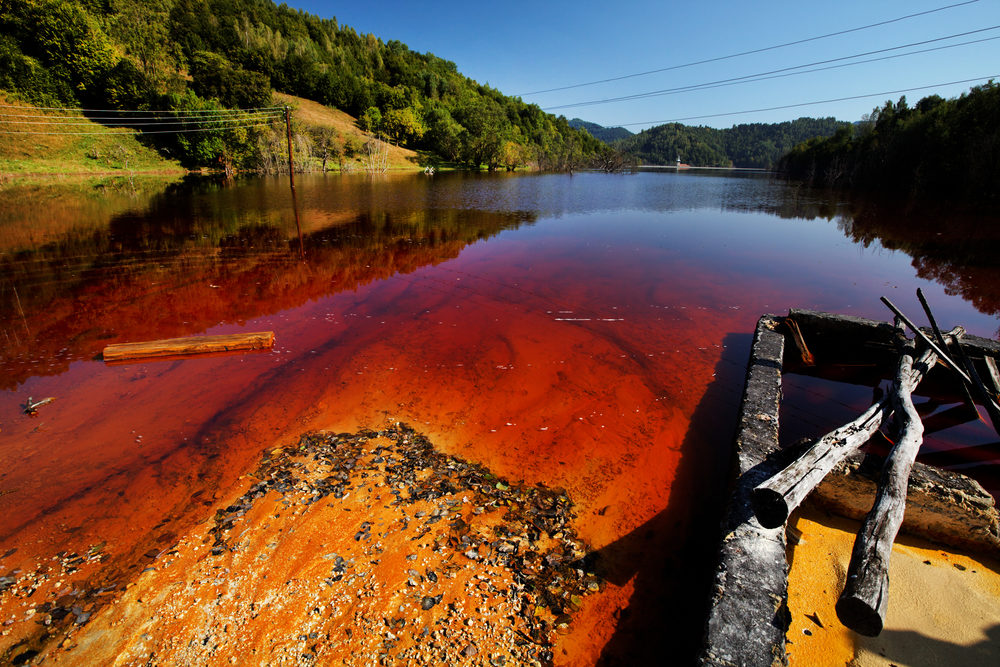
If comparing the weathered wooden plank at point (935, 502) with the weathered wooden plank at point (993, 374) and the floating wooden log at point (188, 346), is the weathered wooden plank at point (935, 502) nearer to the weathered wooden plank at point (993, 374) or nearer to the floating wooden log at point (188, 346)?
the weathered wooden plank at point (993, 374)

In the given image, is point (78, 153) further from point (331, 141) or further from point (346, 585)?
point (346, 585)

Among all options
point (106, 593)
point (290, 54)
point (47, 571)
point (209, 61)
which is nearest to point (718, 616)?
point (106, 593)

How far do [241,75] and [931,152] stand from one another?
88808mm

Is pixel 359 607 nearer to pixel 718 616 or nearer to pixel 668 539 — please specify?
pixel 718 616

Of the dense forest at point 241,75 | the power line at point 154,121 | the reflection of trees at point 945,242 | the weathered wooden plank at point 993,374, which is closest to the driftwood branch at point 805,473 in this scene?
the weathered wooden plank at point 993,374

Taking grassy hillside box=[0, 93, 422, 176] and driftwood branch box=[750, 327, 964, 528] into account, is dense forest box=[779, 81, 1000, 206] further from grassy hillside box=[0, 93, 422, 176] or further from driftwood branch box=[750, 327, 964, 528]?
grassy hillside box=[0, 93, 422, 176]

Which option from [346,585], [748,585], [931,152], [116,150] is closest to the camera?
[748,585]

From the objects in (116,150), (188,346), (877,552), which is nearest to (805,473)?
(877,552)

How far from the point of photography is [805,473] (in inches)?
138

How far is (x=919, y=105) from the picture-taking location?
5138cm

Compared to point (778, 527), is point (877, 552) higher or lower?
higher

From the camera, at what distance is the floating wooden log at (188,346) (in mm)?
7570

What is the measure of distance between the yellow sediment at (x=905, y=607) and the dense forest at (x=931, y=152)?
4202 centimetres

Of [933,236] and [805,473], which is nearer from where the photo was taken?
[805,473]
